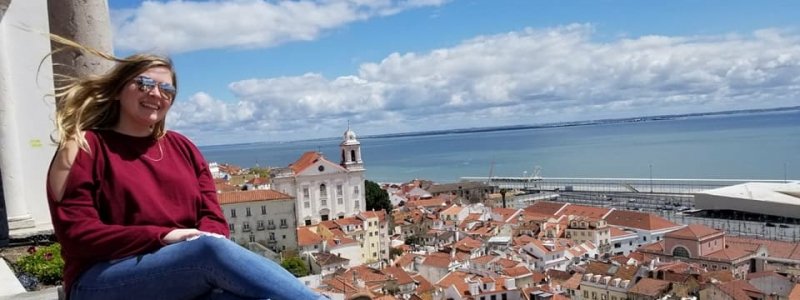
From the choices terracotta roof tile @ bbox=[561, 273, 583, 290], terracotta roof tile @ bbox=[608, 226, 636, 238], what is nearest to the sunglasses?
terracotta roof tile @ bbox=[561, 273, 583, 290]

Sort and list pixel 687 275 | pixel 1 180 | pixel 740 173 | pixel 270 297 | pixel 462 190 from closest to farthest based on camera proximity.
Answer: pixel 270 297, pixel 1 180, pixel 687 275, pixel 462 190, pixel 740 173

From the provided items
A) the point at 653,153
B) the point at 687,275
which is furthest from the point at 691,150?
the point at 687,275

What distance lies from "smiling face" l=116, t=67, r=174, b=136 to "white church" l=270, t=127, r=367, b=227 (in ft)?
97.8

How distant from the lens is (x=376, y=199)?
119ft

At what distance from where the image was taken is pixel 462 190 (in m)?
52.4

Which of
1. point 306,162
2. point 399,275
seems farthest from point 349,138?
point 399,275

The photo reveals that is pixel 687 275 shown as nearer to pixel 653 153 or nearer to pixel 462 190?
pixel 462 190

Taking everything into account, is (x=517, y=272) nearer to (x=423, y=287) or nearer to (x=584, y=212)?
(x=423, y=287)

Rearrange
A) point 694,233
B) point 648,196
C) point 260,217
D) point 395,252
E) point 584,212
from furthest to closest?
point 648,196 < point 584,212 < point 395,252 < point 694,233 < point 260,217

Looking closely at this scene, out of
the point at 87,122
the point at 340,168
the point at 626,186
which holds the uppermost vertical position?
the point at 87,122

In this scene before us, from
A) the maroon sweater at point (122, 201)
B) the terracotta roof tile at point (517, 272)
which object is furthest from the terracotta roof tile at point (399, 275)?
the maroon sweater at point (122, 201)

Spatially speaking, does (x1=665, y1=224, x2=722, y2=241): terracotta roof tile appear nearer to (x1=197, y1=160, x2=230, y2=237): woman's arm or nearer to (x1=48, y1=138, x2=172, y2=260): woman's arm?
(x1=197, y1=160, x2=230, y2=237): woman's arm

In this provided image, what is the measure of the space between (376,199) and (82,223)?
35.0 metres

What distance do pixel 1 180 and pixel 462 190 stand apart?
158ft
